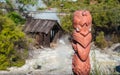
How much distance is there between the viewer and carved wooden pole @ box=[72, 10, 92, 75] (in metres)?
3.50

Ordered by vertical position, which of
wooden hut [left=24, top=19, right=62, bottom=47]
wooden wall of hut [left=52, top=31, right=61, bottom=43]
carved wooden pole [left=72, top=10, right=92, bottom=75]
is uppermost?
carved wooden pole [left=72, top=10, right=92, bottom=75]

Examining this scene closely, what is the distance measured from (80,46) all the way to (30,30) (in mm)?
10188

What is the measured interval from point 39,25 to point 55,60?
7.98 feet

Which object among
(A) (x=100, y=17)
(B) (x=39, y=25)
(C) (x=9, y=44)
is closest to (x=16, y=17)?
(B) (x=39, y=25)

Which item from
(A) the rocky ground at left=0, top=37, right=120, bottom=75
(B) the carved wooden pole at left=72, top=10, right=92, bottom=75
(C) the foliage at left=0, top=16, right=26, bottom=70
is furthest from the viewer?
(C) the foliage at left=0, top=16, right=26, bottom=70

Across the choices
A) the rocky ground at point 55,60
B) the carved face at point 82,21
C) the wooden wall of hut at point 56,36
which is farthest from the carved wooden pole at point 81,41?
the wooden wall of hut at point 56,36

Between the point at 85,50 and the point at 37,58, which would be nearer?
the point at 85,50

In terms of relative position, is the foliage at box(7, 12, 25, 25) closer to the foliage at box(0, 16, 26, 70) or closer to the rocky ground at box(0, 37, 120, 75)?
the rocky ground at box(0, 37, 120, 75)

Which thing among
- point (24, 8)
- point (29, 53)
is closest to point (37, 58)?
point (29, 53)

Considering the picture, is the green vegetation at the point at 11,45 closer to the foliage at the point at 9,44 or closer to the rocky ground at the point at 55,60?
the foliage at the point at 9,44

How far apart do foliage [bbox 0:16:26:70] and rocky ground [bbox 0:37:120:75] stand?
0.22m

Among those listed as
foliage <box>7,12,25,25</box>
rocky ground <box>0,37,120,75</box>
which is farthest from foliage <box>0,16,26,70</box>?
foliage <box>7,12,25,25</box>

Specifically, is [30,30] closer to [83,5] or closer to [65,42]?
[65,42]

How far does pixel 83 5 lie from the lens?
15.4 meters
